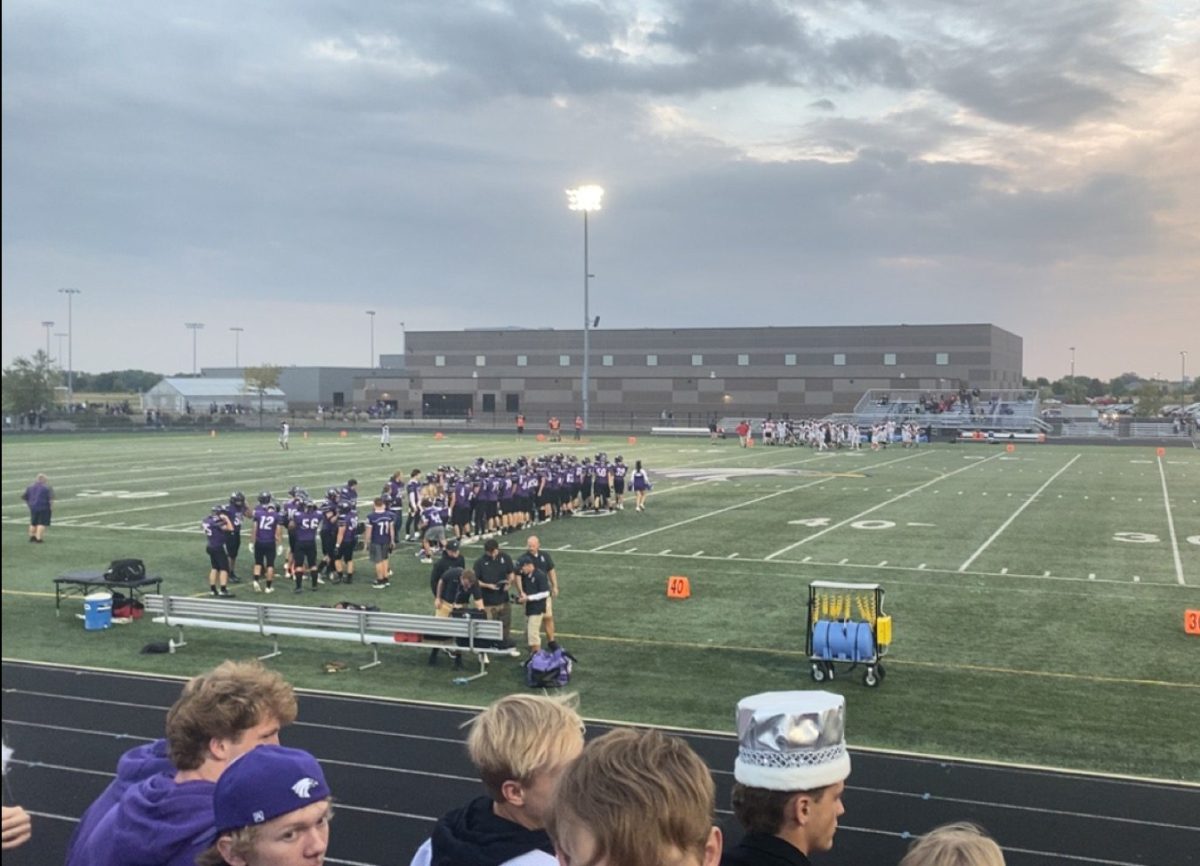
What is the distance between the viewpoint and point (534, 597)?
1203 centimetres

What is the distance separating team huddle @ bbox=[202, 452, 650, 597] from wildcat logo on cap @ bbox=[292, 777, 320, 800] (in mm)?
11961

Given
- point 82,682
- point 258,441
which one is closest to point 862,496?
point 82,682

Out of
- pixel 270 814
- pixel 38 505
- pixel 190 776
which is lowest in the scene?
pixel 38 505

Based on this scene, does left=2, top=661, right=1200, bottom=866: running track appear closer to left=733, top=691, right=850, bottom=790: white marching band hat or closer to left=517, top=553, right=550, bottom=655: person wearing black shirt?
left=517, top=553, right=550, bottom=655: person wearing black shirt

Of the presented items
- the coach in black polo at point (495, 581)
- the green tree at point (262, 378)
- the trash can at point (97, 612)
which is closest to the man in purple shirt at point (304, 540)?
the trash can at point (97, 612)

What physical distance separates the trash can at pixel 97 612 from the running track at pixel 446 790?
333 centimetres

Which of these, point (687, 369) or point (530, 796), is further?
point (687, 369)

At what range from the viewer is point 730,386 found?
83688mm

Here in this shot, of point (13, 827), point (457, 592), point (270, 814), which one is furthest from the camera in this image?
point (457, 592)

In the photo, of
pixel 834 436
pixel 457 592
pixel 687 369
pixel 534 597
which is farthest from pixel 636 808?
pixel 687 369

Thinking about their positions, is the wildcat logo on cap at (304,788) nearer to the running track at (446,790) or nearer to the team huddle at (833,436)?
the running track at (446,790)

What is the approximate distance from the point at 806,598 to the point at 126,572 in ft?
31.1

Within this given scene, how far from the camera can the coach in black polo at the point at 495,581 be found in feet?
41.1

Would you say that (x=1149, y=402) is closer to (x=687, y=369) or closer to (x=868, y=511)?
(x=687, y=369)
